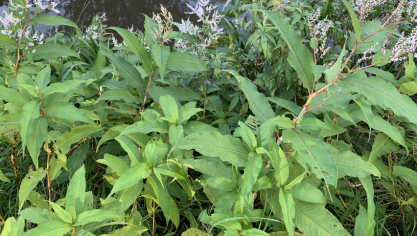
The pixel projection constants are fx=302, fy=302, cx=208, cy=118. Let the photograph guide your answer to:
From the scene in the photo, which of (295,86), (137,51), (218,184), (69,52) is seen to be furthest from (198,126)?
(69,52)

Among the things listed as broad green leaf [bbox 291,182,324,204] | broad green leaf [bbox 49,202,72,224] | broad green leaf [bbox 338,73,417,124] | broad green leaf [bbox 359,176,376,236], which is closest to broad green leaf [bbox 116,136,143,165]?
broad green leaf [bbox 49,202,72,224]

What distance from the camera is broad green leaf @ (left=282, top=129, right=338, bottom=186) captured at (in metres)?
1.08

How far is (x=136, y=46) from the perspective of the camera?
161 centimetres

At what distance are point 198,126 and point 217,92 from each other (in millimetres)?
762

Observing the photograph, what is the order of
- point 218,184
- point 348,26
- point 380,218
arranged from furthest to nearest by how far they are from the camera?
1. point 348,26
2. point 380,218
3. point 218,184

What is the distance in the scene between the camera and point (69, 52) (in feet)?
6.84

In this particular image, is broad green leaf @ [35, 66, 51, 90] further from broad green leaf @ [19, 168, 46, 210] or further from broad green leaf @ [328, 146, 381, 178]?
broad green leaf @ [328, 146, 381, 178]

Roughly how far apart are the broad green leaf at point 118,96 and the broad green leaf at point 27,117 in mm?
335

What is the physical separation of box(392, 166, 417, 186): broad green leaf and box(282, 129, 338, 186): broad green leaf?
2.31 feet

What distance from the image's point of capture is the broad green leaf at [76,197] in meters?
1.16

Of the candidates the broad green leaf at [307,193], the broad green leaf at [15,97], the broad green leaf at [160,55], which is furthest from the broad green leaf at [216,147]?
the broad green leaf at [15,97]

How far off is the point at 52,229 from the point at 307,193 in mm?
967

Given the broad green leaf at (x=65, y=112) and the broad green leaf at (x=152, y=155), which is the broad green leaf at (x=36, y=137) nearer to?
the broad green leaf at (x=65, y=112)

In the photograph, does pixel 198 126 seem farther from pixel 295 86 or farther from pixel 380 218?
pixel 380 218
